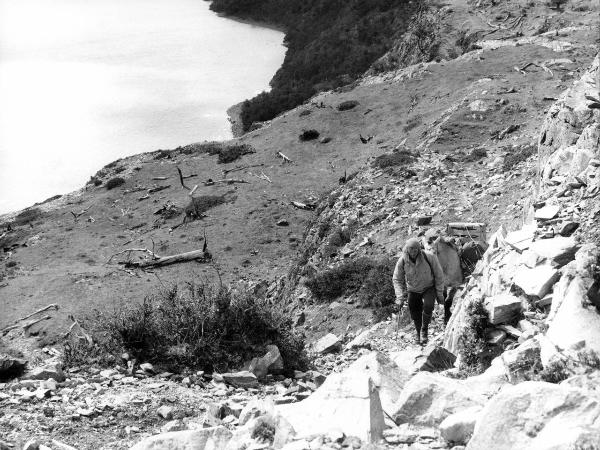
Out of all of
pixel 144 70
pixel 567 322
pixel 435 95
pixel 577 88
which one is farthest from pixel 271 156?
pixel 144 70

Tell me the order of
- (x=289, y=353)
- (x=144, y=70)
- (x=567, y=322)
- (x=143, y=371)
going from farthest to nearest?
(x=144, y=70) → (x=289, y=353) → (x=143, y=371) → (x=567, y=322)

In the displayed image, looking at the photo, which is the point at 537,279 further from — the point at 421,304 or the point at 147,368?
the point at 147,368

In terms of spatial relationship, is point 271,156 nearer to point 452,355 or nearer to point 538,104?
point 538,104

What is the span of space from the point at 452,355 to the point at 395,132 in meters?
32.7

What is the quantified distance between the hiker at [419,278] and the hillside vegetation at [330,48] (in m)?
57.4

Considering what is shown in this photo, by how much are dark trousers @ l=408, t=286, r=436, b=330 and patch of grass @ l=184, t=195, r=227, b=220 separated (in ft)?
88.7

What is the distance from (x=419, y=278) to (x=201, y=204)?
28905mm

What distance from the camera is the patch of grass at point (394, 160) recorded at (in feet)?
97.6

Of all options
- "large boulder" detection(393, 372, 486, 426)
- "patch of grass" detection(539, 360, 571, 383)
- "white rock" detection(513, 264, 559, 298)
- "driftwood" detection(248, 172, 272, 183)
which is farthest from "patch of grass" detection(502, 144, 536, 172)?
"driftwood" detection(248, 172, 272, 183)

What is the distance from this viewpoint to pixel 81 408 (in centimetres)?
888

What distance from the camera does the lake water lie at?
217 feet

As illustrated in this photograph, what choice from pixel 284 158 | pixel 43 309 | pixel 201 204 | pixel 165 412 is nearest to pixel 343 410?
pixel 165 412

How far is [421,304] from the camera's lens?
1135 centimetres

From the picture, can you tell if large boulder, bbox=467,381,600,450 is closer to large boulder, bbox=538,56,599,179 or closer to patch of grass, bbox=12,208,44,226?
large boulder, bbox=538,56,599,179
